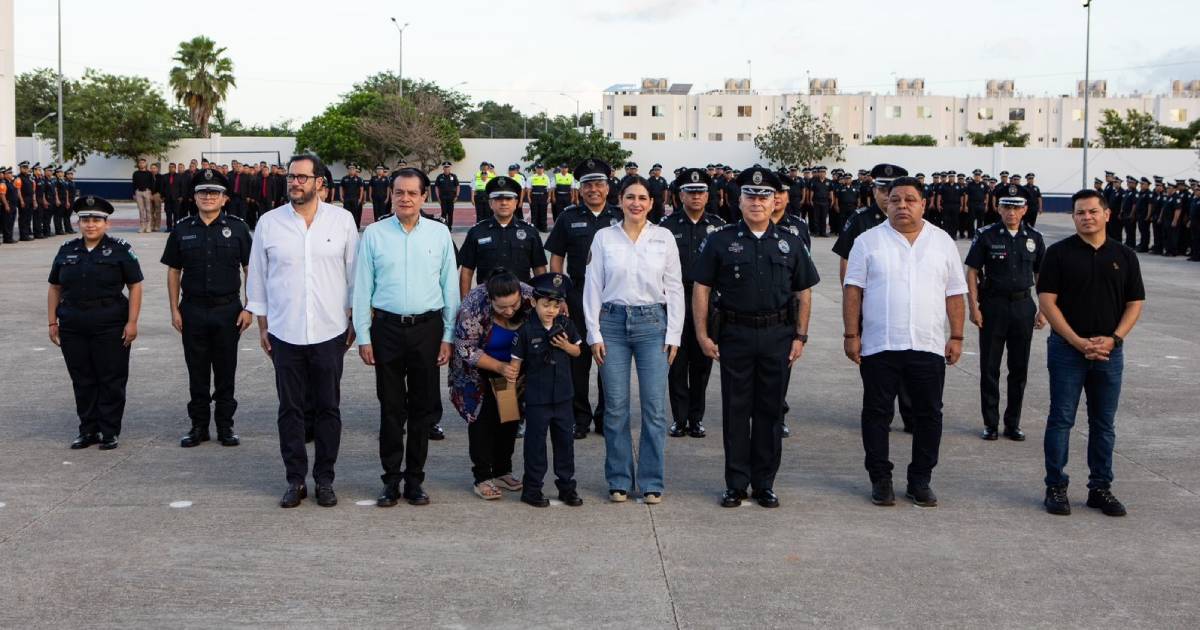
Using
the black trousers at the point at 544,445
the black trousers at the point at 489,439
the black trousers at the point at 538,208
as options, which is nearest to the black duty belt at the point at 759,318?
the black trousers at the point at 544,445

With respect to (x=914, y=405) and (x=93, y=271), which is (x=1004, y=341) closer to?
(x=914, y=405)

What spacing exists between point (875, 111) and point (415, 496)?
99862 mm

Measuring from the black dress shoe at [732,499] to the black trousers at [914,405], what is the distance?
76cm

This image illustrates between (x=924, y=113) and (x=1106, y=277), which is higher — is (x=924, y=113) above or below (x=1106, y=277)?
above

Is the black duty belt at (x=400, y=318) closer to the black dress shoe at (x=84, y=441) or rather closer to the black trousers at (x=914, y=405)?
the black trousers at (x=914, y=405)

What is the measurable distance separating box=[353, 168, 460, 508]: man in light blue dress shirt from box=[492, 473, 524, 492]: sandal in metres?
0.49

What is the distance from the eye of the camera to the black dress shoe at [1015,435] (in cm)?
862

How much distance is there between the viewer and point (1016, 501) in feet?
22.7

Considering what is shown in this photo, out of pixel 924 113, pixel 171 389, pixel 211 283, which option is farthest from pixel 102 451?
pixel 924 113

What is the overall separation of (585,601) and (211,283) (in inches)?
170

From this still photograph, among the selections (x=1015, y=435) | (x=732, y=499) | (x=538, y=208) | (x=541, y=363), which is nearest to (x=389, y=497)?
(x=541, y=363)

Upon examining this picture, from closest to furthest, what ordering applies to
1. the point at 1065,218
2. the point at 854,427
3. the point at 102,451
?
the point at 102,451
the point at 854,427
the point at 1065,218

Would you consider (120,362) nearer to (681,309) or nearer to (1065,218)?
(681,309)

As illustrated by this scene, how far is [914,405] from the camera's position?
22.6ft
